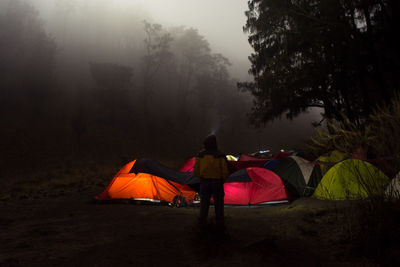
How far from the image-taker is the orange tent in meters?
8.27

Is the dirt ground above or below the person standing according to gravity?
below

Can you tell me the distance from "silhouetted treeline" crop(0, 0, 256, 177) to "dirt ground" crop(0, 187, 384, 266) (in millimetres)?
16427

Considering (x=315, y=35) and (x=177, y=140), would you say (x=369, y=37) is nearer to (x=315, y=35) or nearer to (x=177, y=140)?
(x=315, y=35)

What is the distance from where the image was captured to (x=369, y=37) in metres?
10.3

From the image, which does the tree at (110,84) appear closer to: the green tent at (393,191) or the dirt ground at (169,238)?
the dirt ground at (169,238)

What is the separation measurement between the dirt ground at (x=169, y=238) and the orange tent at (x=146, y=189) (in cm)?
66

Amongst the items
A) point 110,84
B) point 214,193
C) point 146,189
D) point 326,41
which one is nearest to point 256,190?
point 146,189

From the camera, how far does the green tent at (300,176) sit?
8703 mm

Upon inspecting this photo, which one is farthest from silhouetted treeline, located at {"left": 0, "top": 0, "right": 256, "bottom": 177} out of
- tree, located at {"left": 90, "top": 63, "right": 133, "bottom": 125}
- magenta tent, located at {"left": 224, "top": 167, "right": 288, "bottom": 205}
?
magenta tent, located at {"left": 224, "top": 167, "right": 288, "bottom": 205}

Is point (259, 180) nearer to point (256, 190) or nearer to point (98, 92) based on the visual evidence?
point (256, 190)

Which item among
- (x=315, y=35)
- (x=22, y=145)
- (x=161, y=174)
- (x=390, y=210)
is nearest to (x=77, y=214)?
(x=161, y=174)

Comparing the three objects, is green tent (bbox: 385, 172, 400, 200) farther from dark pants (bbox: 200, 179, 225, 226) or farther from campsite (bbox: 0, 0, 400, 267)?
dark pants (bbox: 200, 179, 225, 226)

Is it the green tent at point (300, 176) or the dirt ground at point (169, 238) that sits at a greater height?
→ the green tent at point (300, 176)

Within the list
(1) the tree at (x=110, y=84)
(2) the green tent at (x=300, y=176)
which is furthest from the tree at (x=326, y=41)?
(1) the tree at (x=110, y=84)
